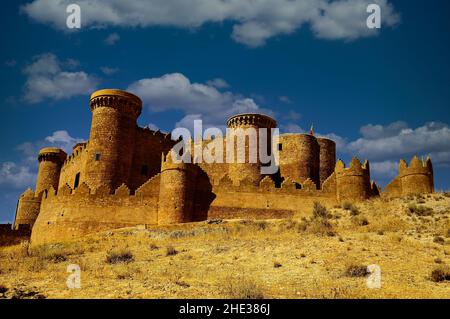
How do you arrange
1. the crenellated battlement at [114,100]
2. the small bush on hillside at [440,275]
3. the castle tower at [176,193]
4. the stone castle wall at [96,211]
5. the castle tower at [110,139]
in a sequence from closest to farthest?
the small bush on hillside at [440,275] → the castle tower at [176,193] → the stone castle wall at [96,211] → the castle tower at [110,139] → the crenellated battlement at [114,100]

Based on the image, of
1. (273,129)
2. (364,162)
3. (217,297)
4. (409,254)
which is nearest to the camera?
(217,297)

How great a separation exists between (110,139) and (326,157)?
17.2m

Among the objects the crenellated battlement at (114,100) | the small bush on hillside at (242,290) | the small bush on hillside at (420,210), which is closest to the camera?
the small bush on hillside at (242,290)

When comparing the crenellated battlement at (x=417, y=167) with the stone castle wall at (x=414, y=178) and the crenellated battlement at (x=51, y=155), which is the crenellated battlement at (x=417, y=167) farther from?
the crenellated battlement at (x=51, y=155)

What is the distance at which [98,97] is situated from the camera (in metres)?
34.3

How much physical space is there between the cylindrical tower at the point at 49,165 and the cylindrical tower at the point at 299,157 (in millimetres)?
22066

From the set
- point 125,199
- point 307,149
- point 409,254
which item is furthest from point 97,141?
point 409,254

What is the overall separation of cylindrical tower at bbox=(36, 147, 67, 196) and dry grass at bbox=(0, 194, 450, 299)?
19.3 m

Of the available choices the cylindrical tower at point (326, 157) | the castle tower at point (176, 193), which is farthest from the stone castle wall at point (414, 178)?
the castle tower at point (176, 193)

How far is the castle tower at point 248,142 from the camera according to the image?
113ft

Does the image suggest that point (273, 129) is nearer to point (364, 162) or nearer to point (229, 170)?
point (229, 170)

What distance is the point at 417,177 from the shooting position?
30422 millimetres

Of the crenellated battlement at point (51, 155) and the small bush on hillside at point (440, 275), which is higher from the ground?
the crenellated battlement at point (51, 155)

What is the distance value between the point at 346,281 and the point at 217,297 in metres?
4.53
